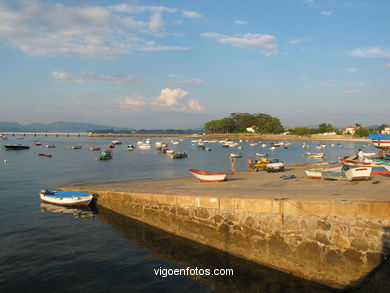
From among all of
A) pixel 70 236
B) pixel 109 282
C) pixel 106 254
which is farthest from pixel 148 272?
pixel 70 236

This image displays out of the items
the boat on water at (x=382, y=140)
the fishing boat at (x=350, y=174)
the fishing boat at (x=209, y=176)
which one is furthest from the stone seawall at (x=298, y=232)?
the boat on water at (x=382, y=140)

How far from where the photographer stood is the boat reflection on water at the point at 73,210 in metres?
21.4

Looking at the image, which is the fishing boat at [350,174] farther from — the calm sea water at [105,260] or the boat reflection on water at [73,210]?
the boat reflection on water at [73,210]

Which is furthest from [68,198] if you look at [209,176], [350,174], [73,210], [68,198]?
[350,174]

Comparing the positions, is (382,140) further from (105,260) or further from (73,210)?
(105,260)

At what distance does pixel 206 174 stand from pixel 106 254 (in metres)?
11.9

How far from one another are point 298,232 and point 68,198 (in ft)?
57.5

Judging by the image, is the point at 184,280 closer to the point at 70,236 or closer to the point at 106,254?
the point at 106,254

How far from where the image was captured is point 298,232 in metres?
12.2

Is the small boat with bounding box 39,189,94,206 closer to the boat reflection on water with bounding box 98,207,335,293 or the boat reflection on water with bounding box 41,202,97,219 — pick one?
the boat reflection on water with bounding box 41,202,97,219

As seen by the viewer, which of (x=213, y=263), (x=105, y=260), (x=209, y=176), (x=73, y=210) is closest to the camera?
(x=213, y=263)

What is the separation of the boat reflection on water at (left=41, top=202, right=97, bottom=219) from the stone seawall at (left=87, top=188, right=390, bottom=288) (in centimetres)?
835

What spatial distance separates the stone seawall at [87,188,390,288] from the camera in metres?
11.0

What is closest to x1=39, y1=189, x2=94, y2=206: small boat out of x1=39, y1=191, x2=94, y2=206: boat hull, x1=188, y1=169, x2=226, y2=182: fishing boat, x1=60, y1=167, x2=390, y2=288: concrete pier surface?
x1=39, y1=191, x2=94, y2=206: boat hull
